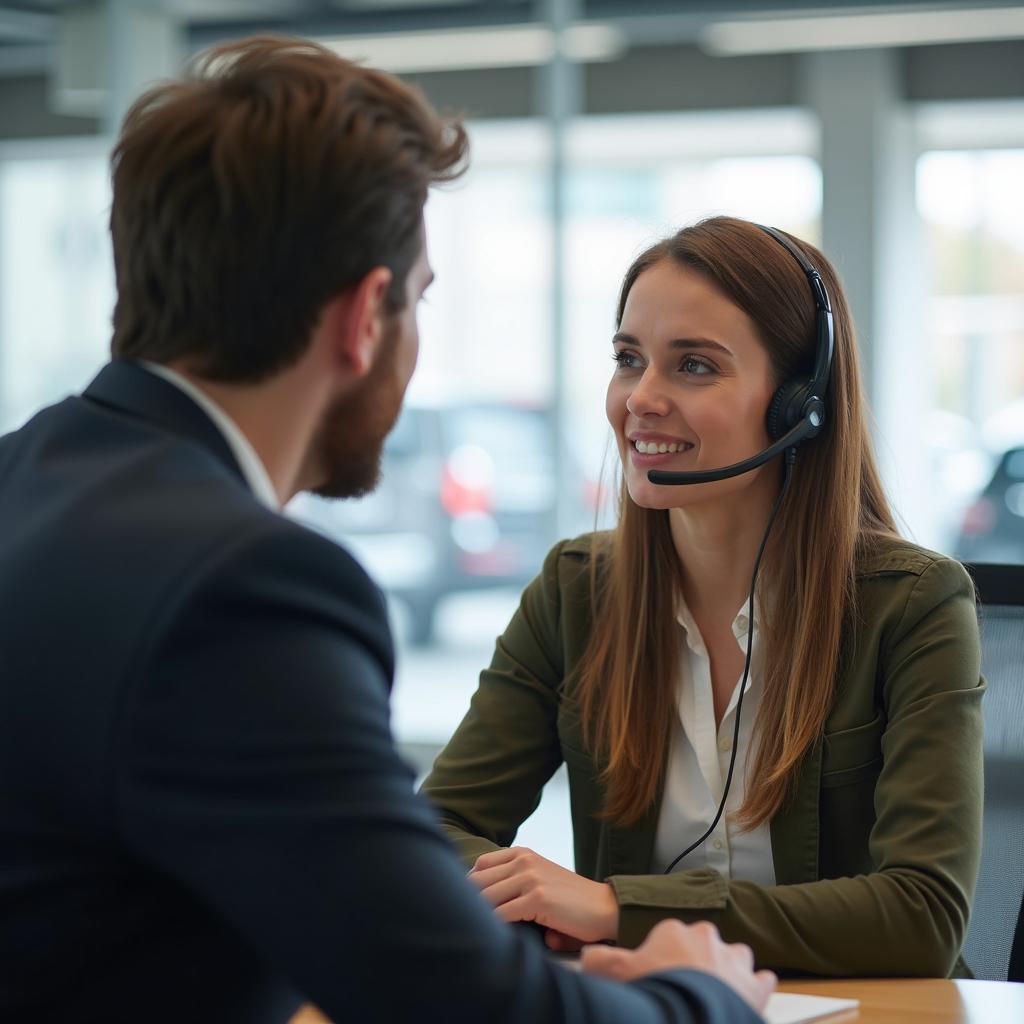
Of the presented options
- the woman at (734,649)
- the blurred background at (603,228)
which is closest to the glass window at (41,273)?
the blurred background at (603,228)

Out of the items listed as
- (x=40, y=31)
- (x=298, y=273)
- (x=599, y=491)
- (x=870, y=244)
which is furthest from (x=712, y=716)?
(x=40, y=31)

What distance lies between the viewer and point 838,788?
60.9 inches

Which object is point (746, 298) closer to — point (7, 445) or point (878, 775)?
point (878, 775)

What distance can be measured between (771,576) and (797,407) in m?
0.21

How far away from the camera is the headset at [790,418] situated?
1640 millimetres

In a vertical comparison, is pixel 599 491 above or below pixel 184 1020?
above

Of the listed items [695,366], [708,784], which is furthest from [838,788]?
[695,366]

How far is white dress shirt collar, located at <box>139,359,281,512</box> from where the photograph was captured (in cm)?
91

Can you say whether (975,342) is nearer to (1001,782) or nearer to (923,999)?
(1001,782)

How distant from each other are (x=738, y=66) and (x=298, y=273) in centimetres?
521

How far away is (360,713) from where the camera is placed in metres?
0.78

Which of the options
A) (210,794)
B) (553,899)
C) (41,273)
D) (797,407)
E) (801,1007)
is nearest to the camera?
(210,794)

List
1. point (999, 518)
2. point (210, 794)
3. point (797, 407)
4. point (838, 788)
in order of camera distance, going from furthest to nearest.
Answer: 1. point (999, 518)
2. point (797, 407)
3. point (838, 788)
4. point (210, 794)

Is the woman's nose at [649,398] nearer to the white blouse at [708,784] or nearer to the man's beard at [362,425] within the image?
the white blouse at [708,784]
